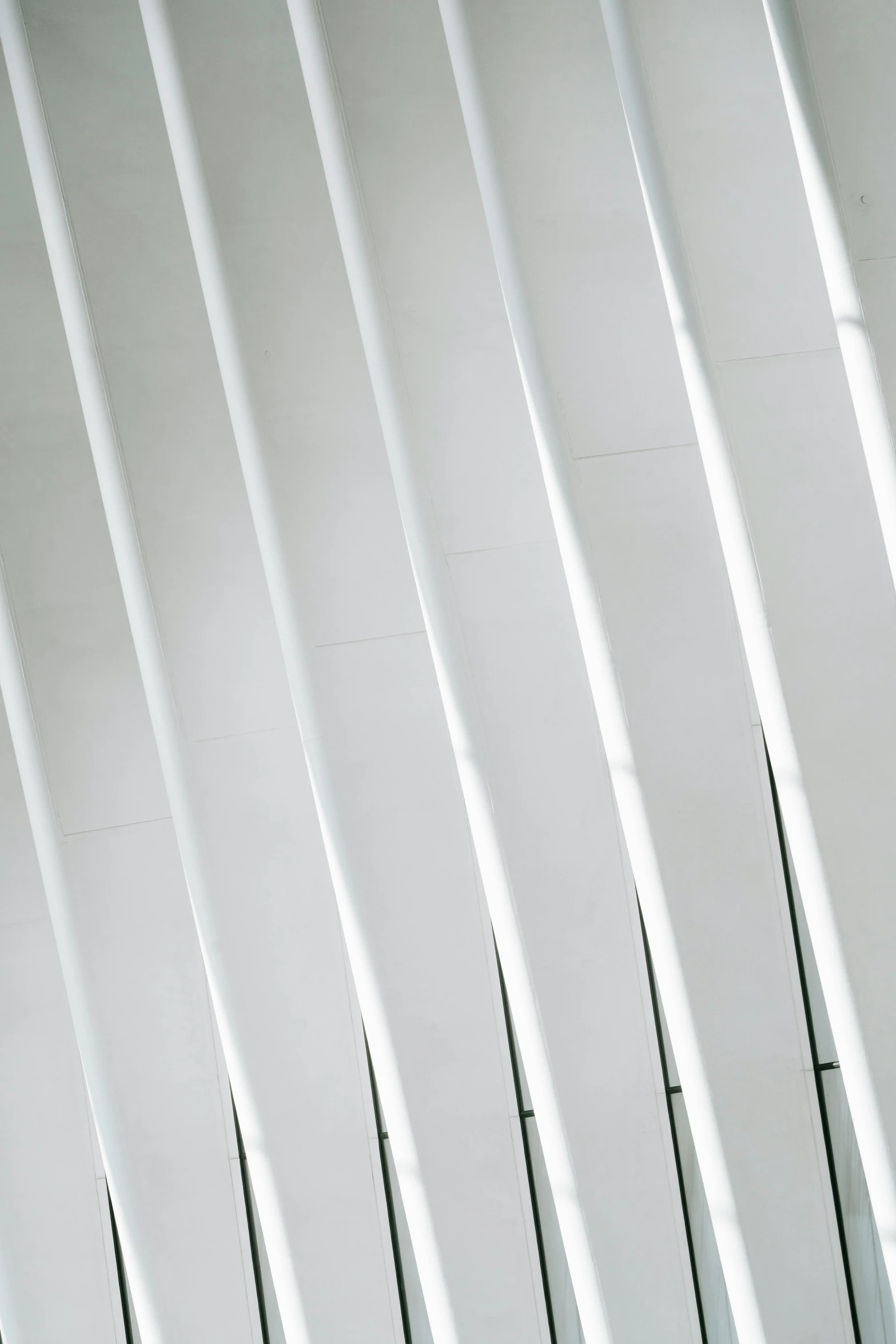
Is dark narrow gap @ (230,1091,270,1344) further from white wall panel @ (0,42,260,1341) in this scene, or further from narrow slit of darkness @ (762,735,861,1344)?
narrow slit of darkness @ (762,735,861,1344)

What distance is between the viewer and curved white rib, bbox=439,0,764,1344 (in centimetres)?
916

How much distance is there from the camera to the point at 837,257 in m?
8.45

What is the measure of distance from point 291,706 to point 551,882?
322 centimetres

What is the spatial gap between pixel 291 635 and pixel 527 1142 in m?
5.90

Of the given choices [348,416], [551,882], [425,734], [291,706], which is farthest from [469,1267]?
[348,416]

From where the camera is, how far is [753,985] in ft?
30.3

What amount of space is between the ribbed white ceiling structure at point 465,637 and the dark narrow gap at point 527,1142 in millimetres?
91

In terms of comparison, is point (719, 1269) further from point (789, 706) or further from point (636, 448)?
point (636, 448)

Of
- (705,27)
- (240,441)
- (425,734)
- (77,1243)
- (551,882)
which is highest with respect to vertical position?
(705,27)

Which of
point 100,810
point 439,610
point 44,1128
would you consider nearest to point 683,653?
point 439,610

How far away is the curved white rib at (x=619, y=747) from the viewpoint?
9164mm

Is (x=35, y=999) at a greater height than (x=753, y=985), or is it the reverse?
(x=35, y=999)

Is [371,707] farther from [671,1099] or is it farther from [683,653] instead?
[671,1099]

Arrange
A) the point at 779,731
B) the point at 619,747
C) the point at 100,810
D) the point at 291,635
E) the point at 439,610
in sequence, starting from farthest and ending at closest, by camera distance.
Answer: the point at 100,810
the point at 291,635
the point at 439,610
the point at 619,747
the point at 779,731
